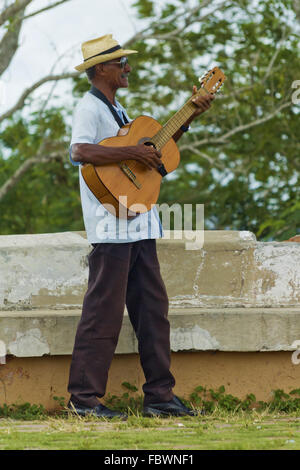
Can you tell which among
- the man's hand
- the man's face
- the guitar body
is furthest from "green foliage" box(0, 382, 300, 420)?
the man's face

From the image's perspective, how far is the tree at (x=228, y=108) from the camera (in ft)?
36.9

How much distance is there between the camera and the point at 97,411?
369 cm

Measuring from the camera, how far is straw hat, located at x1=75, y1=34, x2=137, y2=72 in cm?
386

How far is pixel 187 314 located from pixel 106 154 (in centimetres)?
97

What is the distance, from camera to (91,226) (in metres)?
3.78

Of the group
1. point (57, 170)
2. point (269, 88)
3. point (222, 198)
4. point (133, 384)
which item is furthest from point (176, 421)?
point (57, 170)

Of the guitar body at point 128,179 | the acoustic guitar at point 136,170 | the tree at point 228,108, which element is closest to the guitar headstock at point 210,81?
the acoustic guitar at point 136,170

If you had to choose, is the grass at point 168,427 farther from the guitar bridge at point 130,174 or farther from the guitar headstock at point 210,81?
the guitar headstock at point 210,81

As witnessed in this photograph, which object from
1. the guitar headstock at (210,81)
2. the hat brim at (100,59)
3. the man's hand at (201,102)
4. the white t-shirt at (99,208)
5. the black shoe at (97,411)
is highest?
the hat brim at (100,59)

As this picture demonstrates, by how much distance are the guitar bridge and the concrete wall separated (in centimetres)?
74

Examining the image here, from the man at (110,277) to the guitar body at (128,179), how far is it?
5 centimetres

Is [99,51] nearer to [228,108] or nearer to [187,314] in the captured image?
[187,314]

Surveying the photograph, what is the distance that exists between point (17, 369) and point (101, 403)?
21.1 inches

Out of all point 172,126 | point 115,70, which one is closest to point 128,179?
point 172,126
